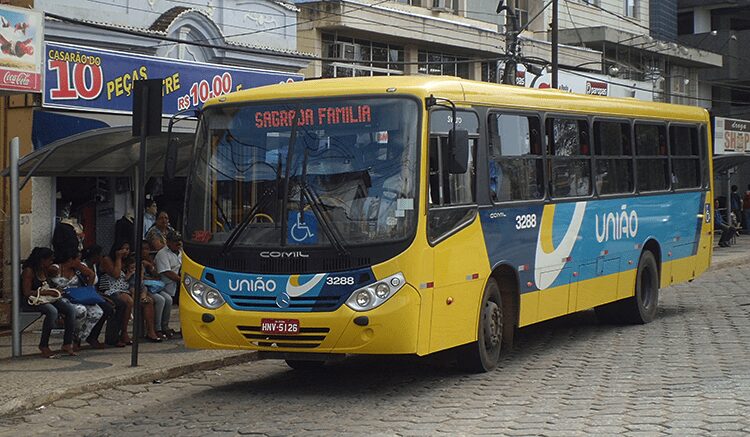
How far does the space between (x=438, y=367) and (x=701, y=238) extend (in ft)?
23.8

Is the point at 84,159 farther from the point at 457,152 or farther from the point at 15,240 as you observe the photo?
the point at 457,152

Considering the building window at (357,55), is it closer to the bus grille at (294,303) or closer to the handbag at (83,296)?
the handbag at (83,296)

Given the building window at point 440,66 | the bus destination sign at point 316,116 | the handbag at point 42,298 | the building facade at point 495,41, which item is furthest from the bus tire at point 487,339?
the building window at point 440,66

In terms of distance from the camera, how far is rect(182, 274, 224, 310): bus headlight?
1102 centimetres

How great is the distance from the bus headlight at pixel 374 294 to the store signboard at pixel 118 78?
22.3ft

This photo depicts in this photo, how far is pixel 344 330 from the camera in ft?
34.6

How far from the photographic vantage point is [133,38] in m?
19.5

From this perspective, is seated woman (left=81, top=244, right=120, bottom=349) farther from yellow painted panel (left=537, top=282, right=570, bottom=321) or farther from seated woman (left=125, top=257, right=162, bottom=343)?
yellow painted panel (left=537, top=282, right=570, bottom=321)

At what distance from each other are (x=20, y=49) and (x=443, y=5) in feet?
70.0

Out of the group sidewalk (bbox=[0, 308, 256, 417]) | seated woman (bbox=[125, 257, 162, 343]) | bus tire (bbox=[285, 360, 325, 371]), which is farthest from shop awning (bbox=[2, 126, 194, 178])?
bus tire (bbox=[285, 360, 325, 371])

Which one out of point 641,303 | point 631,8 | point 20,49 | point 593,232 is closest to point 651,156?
point 641,303

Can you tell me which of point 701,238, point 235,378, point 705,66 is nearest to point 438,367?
point 235,378

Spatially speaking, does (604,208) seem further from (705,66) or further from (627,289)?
(705,66)

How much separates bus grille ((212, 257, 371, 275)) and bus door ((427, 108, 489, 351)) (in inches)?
32.1
